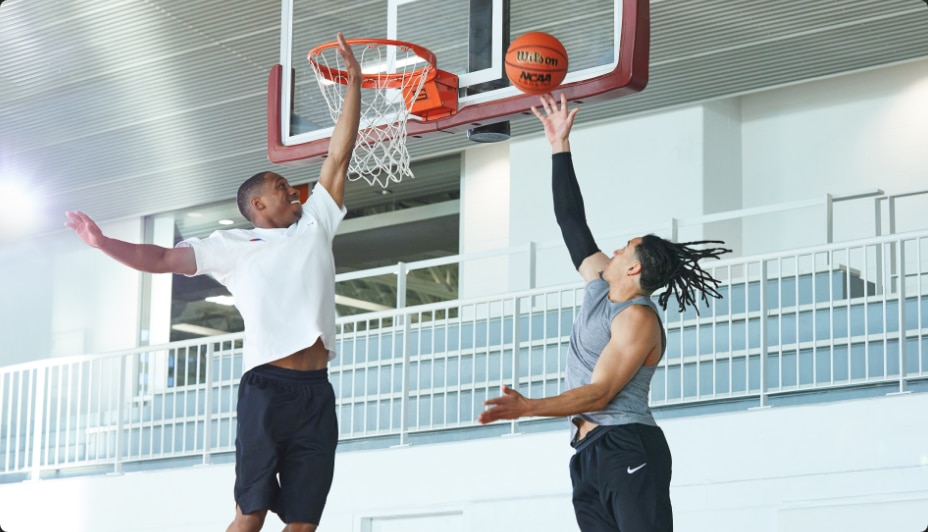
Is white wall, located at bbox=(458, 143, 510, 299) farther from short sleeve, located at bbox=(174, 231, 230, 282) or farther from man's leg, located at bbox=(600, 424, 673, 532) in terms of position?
man's leg, located at bbox=(600, 424, 673, 532)

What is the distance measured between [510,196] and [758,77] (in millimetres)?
2911

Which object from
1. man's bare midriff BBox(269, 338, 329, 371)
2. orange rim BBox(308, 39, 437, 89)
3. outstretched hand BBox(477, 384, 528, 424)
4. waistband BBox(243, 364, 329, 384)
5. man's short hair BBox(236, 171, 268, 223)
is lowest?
outstretched hand BBox(477, 384, 528, 424)

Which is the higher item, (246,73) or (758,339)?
(246,73)

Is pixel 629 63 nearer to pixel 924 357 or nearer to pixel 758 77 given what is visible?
pixel 924 357

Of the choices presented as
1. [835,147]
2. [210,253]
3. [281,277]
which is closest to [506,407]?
[281,277]

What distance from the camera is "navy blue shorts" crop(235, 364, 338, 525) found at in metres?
4.98

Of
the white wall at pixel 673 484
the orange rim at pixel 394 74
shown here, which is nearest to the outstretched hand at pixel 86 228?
the orange rim at pixel 394 74

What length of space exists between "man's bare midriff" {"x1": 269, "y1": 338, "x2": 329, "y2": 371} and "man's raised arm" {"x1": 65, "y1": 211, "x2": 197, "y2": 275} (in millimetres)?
519

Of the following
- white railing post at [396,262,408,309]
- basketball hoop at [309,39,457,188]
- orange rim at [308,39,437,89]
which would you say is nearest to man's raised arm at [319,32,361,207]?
basketball hoop at [309,39,457,188]

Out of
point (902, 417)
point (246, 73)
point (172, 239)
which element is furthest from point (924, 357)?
point (172, 239)

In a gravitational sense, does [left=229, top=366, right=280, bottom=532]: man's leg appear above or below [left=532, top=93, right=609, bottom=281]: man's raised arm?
below

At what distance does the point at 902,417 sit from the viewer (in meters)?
7.52

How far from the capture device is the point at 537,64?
22.1 feet

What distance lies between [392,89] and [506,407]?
12.7ft
